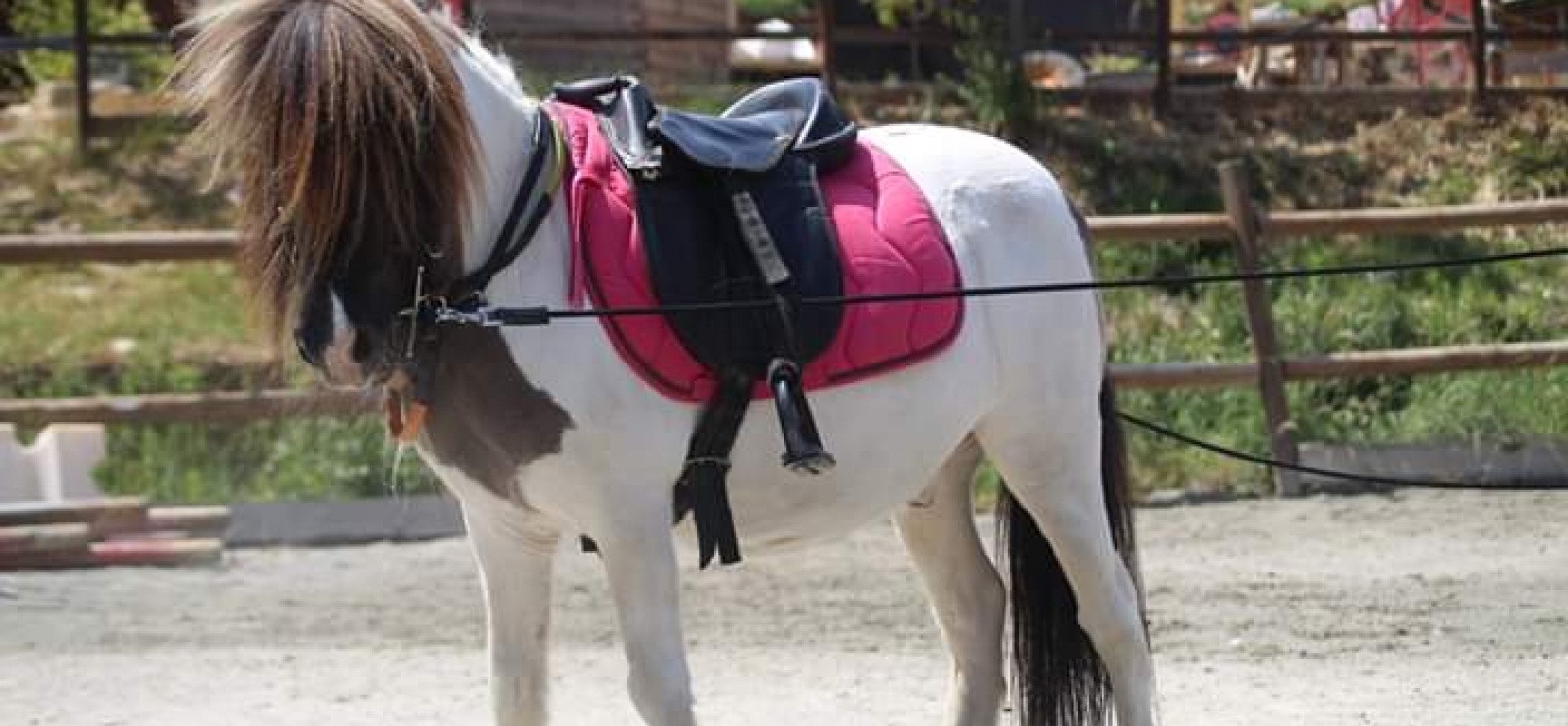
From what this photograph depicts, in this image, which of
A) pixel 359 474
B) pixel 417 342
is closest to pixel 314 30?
pixel 417 342

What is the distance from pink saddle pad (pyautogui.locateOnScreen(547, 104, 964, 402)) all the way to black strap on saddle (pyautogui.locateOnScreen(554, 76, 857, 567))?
3cm

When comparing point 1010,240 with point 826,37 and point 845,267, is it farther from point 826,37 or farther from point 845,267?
point 826,37

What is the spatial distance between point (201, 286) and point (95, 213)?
0.88 metres

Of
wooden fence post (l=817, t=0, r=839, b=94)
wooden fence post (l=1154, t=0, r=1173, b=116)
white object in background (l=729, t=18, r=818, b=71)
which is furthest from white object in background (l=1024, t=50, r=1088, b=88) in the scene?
white object in background (l=729, t=18, r=818, b=71)

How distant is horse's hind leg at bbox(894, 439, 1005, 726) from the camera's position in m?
5.26

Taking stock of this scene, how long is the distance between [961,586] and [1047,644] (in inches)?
9.4

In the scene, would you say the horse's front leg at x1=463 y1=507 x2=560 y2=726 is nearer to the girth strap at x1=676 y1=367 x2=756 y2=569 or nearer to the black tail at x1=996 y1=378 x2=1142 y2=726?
the girth strap at x1=676 y1=367 x2=756 y2=569

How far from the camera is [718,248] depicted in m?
4.50

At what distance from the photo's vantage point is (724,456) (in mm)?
4406

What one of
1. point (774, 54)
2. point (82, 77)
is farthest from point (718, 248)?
point (774, 54)

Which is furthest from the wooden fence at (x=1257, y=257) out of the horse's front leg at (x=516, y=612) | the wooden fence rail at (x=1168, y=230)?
the horse's front leg at (x=516, y=612)

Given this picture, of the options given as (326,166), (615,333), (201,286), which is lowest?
(201,286)

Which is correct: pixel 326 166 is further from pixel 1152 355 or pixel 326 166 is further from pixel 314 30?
pixel 1152 355

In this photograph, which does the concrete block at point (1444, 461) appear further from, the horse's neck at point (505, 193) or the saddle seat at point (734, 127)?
the horse's neck at point (505, 193)
